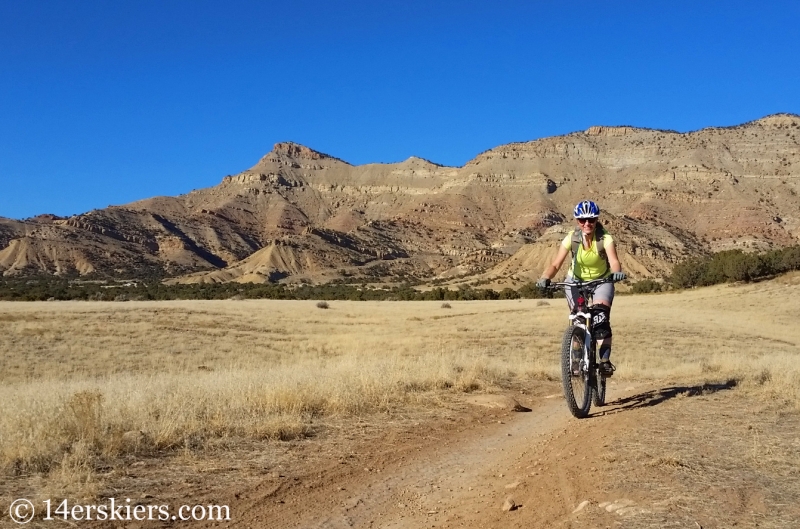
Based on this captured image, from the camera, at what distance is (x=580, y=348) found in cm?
752

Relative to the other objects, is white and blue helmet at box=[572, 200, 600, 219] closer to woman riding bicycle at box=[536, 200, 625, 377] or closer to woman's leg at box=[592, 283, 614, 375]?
woman riding bicycle at box=[536, 200, 625, 377]

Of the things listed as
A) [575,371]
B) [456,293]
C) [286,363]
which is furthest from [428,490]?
[456,293]

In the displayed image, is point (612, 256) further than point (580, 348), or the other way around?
point (580, 348)

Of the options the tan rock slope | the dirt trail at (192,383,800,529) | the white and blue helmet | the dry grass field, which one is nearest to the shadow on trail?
the dry grass field

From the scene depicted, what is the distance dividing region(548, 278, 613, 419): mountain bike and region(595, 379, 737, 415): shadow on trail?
465 millimetres

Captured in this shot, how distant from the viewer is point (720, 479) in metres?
4.54

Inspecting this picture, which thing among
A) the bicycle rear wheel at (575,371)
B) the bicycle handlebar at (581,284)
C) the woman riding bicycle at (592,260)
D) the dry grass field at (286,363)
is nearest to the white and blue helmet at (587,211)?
→ the woman riding bicycle at (592,260)

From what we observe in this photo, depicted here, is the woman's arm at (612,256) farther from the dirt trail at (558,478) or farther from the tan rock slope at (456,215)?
→ the tan rock slope at (456,215)

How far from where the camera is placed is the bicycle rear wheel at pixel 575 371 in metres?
7.36

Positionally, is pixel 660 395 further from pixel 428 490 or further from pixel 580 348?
pixel 428 490

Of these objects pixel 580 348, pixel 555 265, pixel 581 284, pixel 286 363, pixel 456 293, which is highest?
pixel 555 265

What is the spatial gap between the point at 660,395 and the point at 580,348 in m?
2.33

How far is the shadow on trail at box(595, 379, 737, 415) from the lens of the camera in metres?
8.14

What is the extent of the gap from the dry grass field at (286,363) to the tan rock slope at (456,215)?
4498cm
